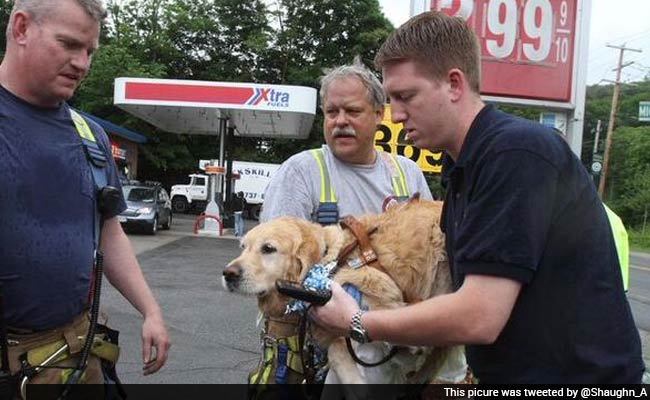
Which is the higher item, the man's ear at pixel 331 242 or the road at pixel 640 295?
the man's ear at pixel 331 242

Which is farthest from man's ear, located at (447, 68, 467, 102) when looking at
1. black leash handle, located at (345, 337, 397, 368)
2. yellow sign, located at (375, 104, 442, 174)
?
yellow sign, located at (375, 104, 442, 174)

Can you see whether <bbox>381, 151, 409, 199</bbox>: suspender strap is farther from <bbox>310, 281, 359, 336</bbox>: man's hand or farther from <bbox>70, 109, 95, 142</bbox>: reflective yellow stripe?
<bbox>70, 109, 95, 142</bbox>: reflective yellow stripe

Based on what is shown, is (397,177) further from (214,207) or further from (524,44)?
(214,207)

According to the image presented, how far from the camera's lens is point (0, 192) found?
2.00m

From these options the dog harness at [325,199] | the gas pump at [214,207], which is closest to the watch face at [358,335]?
the dog harness at [325,199]

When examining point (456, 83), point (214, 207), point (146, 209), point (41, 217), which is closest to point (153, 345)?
point (41, 217)

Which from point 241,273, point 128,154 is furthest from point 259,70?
point 241,273

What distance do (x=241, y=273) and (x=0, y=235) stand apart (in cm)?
110

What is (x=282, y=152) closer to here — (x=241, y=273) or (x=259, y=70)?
(x=259, y=70)

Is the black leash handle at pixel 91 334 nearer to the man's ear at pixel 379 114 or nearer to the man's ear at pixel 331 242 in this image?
the man's ear at pixel 331 242

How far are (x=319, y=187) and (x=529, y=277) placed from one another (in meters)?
1.40

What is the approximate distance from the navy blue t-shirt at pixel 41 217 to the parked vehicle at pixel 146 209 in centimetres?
1771

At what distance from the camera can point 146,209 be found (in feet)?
68.4

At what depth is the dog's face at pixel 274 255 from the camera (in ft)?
8.65
